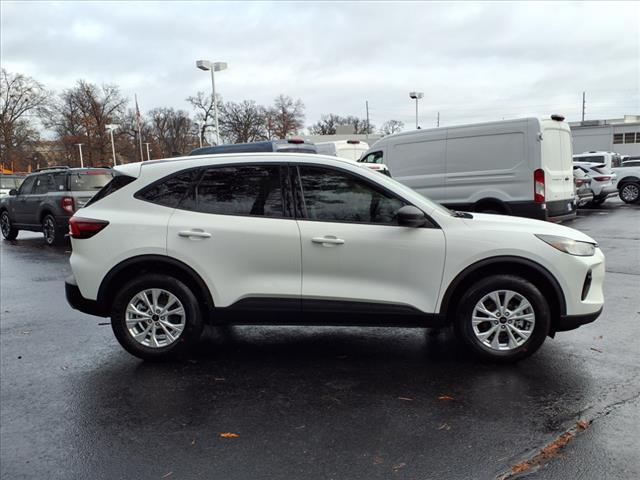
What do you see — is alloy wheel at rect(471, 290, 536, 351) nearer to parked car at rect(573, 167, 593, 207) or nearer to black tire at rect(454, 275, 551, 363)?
black tire at rect(454, 275, 551, 363)

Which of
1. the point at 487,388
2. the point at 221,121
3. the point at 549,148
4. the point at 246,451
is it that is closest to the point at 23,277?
the point at 246,451

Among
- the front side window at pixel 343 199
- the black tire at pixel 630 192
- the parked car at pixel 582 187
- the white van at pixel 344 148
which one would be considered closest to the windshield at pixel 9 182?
the white van at pixel 344 148

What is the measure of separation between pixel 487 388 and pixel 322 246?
5.42 feet

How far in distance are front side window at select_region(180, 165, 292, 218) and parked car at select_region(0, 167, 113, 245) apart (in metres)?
8.19

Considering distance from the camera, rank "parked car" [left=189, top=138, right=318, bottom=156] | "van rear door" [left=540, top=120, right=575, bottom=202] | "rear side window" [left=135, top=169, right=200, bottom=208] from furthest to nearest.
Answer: "van rear door" [left=540, top=120, right=575, bottom=202] → "parked car" [left=189, top=138, right=318, bottom=156] → "rear side window" [left=135, top=169, right=200, bottom=208]

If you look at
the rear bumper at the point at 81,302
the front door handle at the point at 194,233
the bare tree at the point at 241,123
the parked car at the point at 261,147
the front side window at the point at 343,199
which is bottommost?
the rear bumper at the point at 81,302

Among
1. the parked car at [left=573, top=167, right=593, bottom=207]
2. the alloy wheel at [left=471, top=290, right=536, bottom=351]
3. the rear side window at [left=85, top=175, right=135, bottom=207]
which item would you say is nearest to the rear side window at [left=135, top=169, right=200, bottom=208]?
the rear side window at [left=85, top=175, right=135, bottom=207]

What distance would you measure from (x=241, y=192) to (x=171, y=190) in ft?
2.04

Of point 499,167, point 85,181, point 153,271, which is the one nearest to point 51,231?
point 85,181

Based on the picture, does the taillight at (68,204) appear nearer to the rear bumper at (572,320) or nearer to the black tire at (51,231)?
the black tire at (51,231)

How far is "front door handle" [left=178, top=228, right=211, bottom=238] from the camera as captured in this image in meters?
4.39

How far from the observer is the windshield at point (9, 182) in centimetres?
3102

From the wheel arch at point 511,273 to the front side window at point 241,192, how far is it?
1.50m

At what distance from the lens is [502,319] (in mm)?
4262
